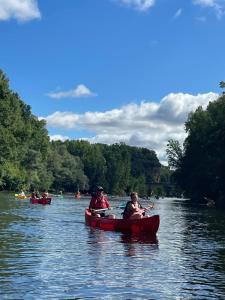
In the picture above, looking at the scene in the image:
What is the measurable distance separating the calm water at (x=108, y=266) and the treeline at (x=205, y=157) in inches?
2061

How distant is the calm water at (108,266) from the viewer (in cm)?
1252

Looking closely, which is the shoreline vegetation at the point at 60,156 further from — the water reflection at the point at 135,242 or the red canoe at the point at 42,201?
the water reflection at the point at 135,242

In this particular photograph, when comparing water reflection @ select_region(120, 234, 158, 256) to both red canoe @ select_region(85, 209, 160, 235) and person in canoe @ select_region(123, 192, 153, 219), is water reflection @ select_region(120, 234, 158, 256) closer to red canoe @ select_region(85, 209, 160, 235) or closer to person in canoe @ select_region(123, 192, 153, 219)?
red canoe @ select_region(85, 209, 160, 235)

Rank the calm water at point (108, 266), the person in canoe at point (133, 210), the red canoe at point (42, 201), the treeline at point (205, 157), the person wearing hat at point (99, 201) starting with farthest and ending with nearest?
1. the treeline at point (205, 157)
2. the red canoe at point (42, 201)
3. the person wearing hat at point (99, 201)
4. the person in canoe at point (133, 210)
5. the calm water at point (108, 266)

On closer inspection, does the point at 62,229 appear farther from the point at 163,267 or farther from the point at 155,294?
the point at 155,294

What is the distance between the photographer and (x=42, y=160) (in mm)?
113250

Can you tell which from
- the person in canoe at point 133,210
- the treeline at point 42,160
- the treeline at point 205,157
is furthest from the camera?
the treeline at point 42,160

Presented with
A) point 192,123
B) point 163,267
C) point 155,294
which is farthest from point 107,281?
point 192,123

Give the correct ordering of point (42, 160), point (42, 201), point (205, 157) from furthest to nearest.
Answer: point (42, 160) < point (205, 157) < point (42, 201)

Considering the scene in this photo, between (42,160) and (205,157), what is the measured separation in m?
41.5

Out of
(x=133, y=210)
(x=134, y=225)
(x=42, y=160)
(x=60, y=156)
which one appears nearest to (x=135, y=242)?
(x=134, y=225)

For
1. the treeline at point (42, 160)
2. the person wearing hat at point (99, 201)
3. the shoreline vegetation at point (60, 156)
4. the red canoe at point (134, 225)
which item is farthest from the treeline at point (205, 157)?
the red canoe at point (134, 225)

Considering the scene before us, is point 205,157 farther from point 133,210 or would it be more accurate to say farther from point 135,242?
point 135,242

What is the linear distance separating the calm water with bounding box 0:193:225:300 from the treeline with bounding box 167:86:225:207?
52359 mm
